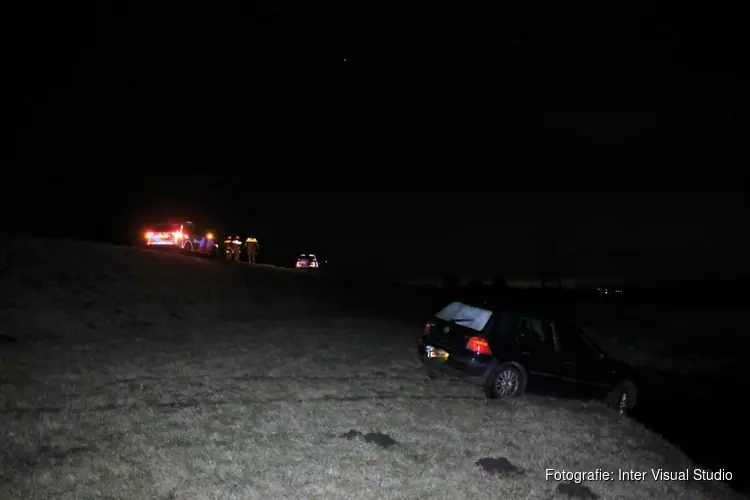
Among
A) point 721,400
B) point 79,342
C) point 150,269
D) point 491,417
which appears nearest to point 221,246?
point 150,269

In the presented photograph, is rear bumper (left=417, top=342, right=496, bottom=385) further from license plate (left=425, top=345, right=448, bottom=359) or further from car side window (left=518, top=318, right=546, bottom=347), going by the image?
car side window (left=518, top=318, right=546, bottom=347)

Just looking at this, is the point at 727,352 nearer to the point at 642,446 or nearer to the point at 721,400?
the point at 721,400

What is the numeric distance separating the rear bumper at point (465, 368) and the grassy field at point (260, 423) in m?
0.30

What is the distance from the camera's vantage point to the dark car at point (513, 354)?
31.5ft

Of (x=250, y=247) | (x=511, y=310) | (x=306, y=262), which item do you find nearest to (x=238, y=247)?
(x=250, y=247)

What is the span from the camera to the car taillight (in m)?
9.54

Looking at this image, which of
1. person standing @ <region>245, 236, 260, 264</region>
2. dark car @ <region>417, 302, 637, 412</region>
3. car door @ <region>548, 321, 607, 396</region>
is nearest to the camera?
dark car @ <region>417, 302, 637, 412</region>

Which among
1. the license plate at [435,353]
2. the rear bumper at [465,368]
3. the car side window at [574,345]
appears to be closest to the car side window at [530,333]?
the car side window at [574,345]

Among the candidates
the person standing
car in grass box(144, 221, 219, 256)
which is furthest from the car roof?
the person standing

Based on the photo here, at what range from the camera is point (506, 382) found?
977cm

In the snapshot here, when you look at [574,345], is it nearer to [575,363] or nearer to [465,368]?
[575,363]

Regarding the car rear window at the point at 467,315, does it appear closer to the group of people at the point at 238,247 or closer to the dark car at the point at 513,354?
the dark car at the point at 513,354

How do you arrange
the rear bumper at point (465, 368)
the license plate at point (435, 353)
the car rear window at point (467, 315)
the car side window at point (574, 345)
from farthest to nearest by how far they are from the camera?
the car side window at point (574, 345)
the license plate at point (435, 353)
the car rear window at point (467, 315)
the rear bumper at point (465, 368)

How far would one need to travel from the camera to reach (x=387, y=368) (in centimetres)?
1155
